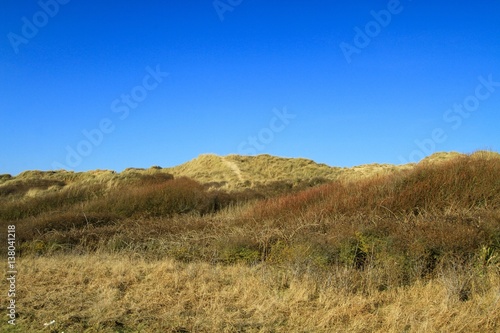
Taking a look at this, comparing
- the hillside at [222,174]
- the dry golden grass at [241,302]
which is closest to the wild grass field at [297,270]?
the dry golden grass at [241,302]

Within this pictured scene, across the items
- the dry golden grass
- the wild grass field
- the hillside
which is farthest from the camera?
the hillside

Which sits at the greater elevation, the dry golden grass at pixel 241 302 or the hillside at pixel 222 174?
the hillside at pixel 222 174

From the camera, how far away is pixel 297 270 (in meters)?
8.16

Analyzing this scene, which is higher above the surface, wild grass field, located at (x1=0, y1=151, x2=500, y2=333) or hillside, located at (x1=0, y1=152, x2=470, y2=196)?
hillside, located at (x1=0, y1=152, x2=470, y2=196)

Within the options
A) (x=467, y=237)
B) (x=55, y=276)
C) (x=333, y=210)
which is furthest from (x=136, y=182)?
(x=467, y=237)

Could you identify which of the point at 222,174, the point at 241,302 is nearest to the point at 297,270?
the point at 241,302

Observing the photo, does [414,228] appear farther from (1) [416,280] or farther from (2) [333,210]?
(2) [333,210]

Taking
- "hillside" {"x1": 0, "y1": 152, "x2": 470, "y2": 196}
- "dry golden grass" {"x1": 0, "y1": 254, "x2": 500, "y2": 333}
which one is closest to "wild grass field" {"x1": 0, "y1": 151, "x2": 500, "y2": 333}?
"dry golden grass" {"x1": 0, "y1": 254, "x2": 500, "y2": 333}

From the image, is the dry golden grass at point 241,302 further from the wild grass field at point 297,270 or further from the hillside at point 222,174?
the hillside at point 222,174

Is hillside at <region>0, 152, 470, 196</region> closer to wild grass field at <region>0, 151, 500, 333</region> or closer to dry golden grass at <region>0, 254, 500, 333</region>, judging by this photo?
wild grass field at <region>0, 151, 500, 333</region>

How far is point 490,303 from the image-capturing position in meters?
6.52

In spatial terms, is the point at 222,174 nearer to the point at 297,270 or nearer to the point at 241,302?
the point at 297,270

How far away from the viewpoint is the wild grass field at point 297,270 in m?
6.16

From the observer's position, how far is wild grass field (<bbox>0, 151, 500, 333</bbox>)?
6160 mm
